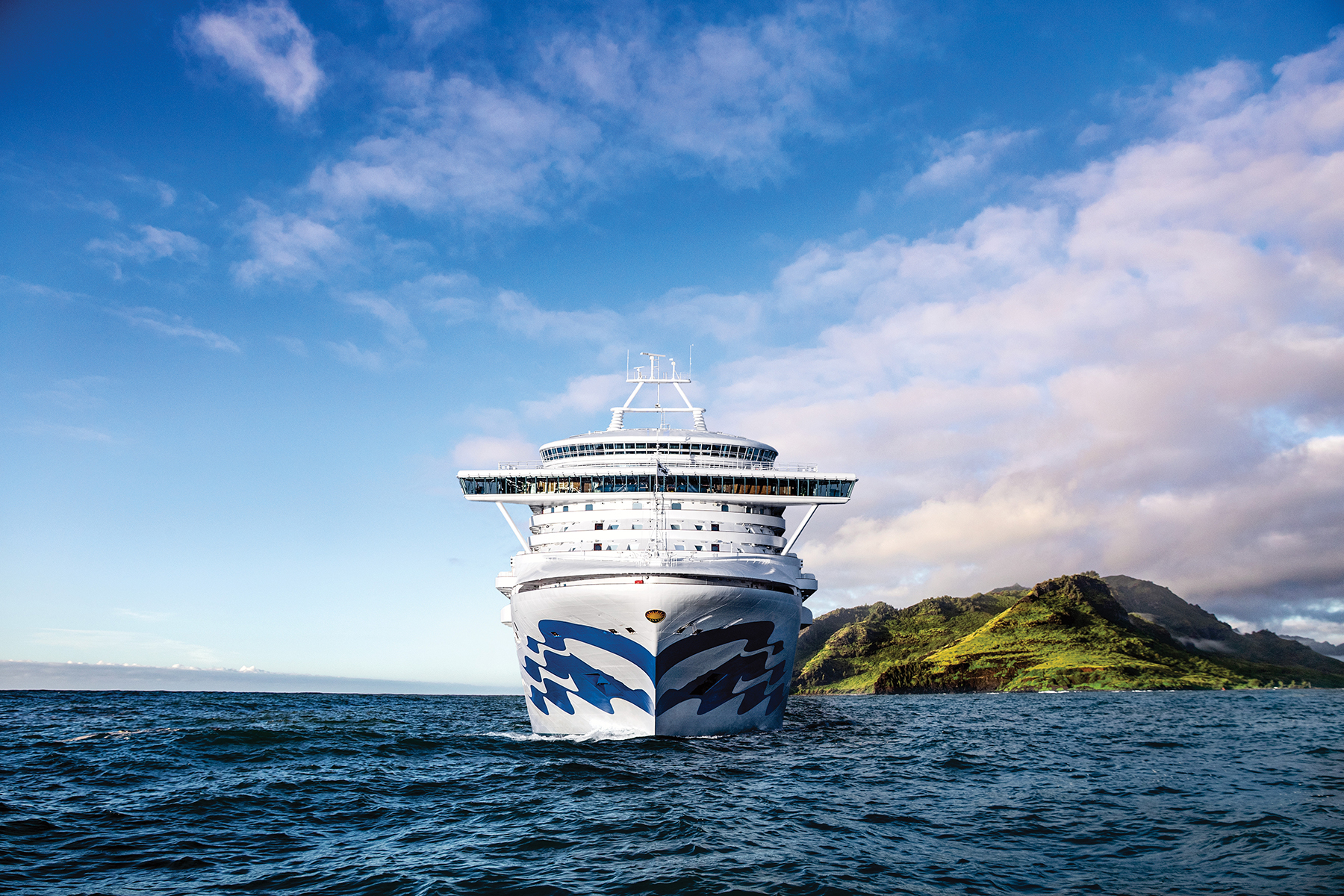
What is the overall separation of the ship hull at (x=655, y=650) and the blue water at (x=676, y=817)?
1.10 m

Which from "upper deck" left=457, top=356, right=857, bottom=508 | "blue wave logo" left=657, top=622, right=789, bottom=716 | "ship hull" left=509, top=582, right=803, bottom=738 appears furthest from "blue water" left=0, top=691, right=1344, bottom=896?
"upper deck" left=457, top=356, right=857, bottom=508

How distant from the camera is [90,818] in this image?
54.0 feet

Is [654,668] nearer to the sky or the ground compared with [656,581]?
nearer to the ground

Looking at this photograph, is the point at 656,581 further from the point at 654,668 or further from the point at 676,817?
the point at 676,817

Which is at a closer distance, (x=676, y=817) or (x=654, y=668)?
(x=676, y=817)

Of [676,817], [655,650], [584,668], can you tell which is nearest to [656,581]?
[655,650]

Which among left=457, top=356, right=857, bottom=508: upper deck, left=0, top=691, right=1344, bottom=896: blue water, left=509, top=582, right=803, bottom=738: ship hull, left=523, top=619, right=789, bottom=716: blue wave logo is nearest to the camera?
left=0, top=691, right=1344, bottom=896: blue water

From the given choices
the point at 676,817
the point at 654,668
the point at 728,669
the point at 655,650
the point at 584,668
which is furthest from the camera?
the point at 728,669

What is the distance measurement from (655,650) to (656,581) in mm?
2359

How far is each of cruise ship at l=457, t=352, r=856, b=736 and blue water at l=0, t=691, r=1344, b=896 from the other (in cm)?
175

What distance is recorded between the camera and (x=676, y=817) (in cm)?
1541

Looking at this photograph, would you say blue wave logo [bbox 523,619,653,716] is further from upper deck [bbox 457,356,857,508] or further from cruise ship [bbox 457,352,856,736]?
upper deck [bbox 457,356,857,508]

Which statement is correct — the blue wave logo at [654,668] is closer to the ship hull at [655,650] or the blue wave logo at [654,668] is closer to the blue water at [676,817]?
the ship hull at [655,650]

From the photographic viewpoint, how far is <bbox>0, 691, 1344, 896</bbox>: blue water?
11.5 m
